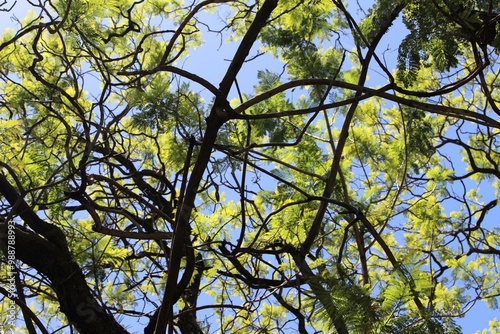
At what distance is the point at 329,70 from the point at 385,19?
0.76 m

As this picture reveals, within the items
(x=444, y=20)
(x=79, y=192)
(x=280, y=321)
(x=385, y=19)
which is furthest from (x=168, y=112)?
(x=280, y=321)

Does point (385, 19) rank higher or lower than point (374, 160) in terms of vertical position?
lower

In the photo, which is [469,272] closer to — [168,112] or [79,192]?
[168,112]

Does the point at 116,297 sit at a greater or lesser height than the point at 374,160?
lesser

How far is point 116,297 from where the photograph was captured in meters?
3.64

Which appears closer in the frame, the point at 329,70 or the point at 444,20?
the point at 444,20

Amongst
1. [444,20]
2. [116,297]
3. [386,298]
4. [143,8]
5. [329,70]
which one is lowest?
[386,298]

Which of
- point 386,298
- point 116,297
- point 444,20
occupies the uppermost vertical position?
point 116,297

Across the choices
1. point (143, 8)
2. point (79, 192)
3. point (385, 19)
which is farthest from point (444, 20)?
point (143, 8)

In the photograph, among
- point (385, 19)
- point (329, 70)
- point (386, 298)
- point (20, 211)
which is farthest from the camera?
point (329, 70)

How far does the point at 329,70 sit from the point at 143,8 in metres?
2.06

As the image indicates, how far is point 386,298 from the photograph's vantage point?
184 centimetres

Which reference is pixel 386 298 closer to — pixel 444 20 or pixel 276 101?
pixel 444 20

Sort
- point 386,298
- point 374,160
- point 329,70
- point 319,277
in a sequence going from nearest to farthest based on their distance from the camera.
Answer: point 386,298 → point 319,277 → point 329,70 → point 374,160
